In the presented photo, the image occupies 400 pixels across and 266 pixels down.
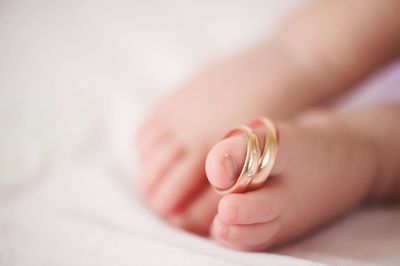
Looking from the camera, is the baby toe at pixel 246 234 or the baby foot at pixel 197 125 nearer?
the baby toe at pixel 246 234

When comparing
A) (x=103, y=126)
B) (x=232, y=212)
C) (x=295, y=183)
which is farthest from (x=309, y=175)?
(x=103, y=126)

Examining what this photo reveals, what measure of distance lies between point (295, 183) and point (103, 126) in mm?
436

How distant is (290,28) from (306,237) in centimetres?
43

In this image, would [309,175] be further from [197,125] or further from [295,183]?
[197,125]

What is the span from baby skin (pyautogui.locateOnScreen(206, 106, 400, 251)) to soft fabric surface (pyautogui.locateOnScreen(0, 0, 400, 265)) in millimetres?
29

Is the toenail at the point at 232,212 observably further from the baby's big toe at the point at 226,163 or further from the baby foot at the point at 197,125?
the baby foot at the point at 197,125

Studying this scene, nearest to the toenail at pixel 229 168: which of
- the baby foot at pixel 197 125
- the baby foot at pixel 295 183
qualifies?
the baby foot at pixel 295 183

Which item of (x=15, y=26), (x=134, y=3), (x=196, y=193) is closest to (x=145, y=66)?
(x=134, y=3)

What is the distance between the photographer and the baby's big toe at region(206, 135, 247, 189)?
45 centimetres

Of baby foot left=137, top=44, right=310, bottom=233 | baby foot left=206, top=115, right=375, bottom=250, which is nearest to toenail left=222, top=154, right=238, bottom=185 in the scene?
baby foot left=206, top=115, right=375, bottom=250

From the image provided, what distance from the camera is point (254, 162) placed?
1.48 feet

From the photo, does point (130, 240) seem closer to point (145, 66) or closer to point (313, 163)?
point (313, 163)

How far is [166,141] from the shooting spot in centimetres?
68

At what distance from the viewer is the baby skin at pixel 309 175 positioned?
1.50ft
